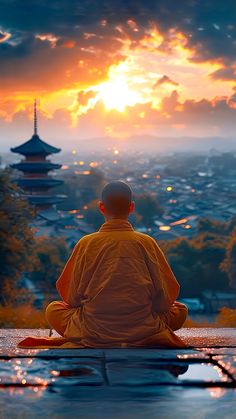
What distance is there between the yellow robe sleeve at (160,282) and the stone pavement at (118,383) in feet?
0.85

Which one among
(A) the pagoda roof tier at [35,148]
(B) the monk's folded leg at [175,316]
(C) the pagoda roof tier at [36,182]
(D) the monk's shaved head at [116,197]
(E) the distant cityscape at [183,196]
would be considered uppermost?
(D) the monk's shaved head at [116,197]

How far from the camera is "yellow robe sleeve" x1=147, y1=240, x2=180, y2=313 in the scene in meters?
3.53

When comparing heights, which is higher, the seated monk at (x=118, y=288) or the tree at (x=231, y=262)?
the seated monk at (x=118, y=288)

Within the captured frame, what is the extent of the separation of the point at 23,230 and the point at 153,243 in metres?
10.1

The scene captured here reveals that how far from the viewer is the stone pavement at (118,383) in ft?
8.48

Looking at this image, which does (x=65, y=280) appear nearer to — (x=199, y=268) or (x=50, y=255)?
(x=50, y=255)

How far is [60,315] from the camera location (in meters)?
3.65

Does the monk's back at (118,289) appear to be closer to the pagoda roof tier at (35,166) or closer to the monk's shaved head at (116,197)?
the monk's shaved head at (116,197)

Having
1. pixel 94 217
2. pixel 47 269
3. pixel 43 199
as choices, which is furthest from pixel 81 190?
pixel 47 269

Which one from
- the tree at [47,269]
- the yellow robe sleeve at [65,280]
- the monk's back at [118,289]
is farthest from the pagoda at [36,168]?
the monk's back at [118,289]

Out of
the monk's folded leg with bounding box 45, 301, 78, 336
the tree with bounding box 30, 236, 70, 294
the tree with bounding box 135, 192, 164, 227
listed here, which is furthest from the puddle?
the tree with bounding box 135, 192, 164, 227

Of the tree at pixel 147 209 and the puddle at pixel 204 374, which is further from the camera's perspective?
the tree at pixel 147 209

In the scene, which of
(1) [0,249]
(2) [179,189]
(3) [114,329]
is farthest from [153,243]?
(2) [179,189]

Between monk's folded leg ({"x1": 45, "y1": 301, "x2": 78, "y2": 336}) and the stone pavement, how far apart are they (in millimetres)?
219
